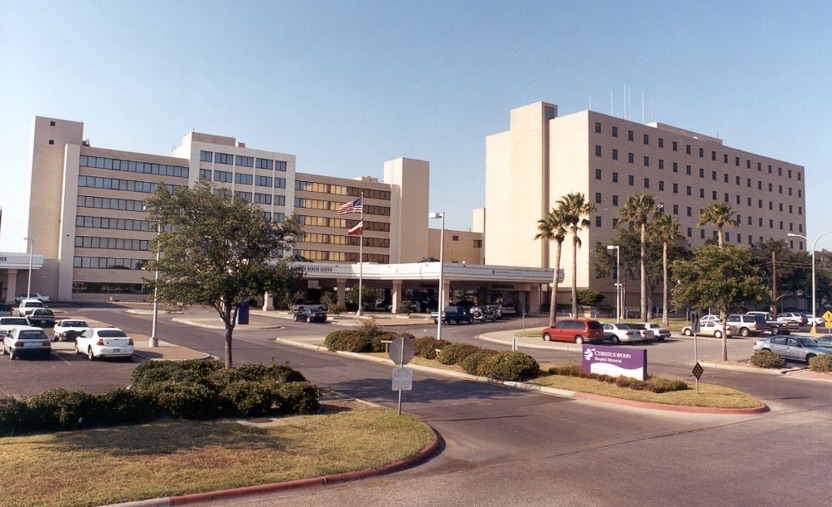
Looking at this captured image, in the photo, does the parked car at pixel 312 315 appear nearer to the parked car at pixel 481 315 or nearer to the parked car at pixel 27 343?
the parked car at pixel 481 315

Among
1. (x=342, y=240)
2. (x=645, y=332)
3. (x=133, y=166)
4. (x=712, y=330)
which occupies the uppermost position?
(x=133, y=166)

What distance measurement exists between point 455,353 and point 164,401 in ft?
48.6

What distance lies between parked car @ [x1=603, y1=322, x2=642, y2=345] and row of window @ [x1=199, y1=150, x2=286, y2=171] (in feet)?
229

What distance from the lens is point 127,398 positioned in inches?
559

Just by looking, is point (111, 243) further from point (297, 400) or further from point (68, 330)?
point (297, 400)

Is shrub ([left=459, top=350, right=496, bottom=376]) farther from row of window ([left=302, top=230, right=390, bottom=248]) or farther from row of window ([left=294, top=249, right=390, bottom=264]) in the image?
row of window ([left=302, top=230, right=390, bottom=248])

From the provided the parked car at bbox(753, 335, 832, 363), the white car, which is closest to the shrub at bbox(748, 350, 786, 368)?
the parked car at bbox(753, 335, 832, 363)

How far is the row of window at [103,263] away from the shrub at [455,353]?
241ft

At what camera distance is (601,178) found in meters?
85.9

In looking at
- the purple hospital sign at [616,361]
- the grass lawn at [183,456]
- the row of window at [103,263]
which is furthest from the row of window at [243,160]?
the grass lawn at [183,456]

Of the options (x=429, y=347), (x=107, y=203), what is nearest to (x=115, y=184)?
(x=107, y=203)

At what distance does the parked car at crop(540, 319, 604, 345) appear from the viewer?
4272cm

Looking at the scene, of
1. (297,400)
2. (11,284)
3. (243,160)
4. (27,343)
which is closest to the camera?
(297,400)

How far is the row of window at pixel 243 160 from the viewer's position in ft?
318
